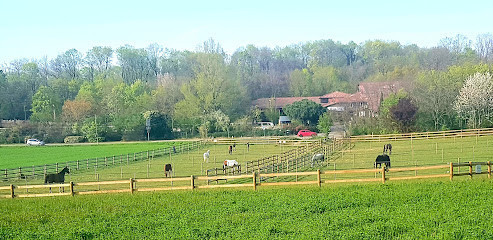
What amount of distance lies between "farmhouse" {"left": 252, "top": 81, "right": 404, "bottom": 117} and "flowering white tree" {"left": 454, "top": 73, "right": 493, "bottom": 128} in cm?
1074

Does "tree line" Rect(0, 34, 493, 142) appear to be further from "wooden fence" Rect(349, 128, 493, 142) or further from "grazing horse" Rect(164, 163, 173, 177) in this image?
"grazing horse" Rect(164, 163, 173, 177)

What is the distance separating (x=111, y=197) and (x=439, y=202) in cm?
1136

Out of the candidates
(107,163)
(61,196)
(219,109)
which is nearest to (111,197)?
(61,196)

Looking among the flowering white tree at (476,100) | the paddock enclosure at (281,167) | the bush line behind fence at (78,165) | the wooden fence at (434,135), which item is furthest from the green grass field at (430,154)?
the bush line behind fence at (78,165)

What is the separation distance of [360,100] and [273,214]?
230 feet

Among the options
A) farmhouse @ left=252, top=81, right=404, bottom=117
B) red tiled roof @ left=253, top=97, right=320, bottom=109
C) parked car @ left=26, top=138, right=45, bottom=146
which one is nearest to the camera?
→ parked car @ left=26, top=138, right=45, bottom=146

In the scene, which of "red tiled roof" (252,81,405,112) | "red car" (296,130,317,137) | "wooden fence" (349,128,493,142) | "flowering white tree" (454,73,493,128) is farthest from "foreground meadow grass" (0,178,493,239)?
"red tiled roof" (252,81,405,112)

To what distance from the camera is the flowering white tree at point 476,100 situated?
2221 inches

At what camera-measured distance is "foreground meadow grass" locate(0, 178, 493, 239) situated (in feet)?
40.2

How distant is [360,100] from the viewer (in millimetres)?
82312

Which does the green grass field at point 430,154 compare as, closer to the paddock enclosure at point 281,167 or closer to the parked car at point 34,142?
the paddock enclosure at point 281,167

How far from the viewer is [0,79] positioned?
92.8 metres

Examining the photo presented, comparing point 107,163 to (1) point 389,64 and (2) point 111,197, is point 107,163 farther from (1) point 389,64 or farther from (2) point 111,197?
(1) point 389,64

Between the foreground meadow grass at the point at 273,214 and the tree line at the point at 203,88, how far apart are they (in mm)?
41835
